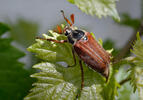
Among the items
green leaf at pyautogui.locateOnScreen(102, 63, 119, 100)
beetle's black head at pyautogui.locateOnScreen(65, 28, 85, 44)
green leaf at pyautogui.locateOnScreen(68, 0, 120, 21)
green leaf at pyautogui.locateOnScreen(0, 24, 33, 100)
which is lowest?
green leaf at pyautogui.locateOnScreen(102, 63, 119, 100)

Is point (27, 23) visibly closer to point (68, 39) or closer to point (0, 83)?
point (0, 83)

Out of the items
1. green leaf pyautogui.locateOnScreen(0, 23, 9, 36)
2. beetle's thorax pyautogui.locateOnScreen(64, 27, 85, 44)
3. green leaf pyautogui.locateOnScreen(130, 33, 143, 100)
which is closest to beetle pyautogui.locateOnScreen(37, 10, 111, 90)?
beetle's thorax pyautogui.locateOnScreen(64, 27, 85, 44)

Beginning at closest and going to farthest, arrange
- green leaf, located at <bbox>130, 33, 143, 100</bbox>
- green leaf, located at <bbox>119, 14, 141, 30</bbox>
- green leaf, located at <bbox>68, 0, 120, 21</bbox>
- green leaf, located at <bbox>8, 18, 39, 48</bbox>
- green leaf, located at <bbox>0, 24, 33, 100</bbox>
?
1. green leaf, located at <bbox>130, 33, 143, 100</bbox>
2. green leaf, located at <bbox>68, 0, 120, 21</bbox>
3. green leaf, located at <bbox>0, 24, 33, 100</bbox>
4. green leaf, located at <bbox>119, 14, 141, 30</bbox>
5. green leaf, located at <bbox>8, 18, 39, 48</bbox>

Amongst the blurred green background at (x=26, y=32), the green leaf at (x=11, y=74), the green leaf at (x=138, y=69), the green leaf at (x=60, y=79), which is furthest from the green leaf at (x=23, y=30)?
the green leaf at (x=138, y=69)

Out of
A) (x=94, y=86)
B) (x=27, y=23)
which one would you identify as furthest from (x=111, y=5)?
(x=27, y=23)

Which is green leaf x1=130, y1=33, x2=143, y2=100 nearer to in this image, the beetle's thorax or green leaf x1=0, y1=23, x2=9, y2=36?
the beetle's thorax

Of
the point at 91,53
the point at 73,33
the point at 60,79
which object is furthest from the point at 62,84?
the point at 73,33

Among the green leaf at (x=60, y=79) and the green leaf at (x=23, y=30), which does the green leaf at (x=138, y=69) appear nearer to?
the green leaf at (x=60, y=79)

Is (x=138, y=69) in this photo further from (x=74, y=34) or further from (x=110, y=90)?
(x=74, y=34)
